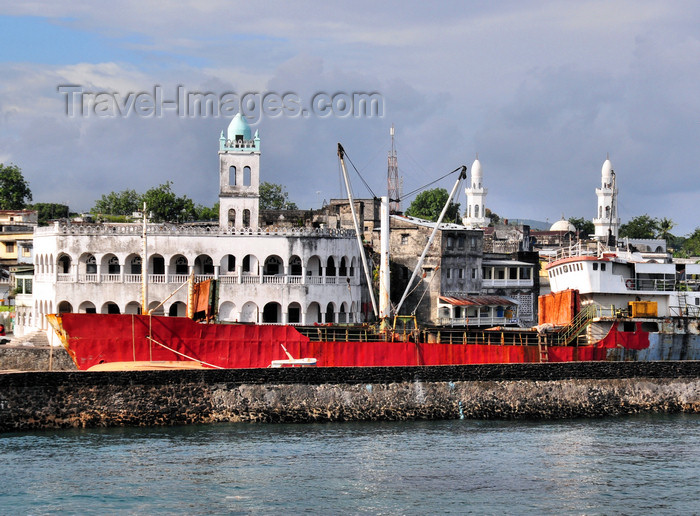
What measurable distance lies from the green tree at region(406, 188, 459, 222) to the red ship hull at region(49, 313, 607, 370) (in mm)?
82476

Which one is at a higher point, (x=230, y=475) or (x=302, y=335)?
(x=302, y=335)

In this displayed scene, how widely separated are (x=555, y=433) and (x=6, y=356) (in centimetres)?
3205

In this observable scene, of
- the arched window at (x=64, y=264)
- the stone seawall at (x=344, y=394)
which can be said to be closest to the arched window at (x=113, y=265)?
the arched window at (x=64, y=264)

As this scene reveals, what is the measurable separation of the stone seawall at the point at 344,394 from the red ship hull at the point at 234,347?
5807 millimetres

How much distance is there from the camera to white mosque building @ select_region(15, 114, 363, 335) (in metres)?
63.3

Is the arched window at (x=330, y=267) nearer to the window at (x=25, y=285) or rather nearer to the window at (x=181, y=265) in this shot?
the window at (x=181, y=265)

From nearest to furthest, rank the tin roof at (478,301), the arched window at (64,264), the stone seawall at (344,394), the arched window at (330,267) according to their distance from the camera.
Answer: the stone seawall at (344,394), the arched window at (64,264), the arched window at (330,267), the tin roof at (478,301)

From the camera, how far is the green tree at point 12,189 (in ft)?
373

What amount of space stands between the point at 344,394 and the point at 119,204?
7160 centimetres

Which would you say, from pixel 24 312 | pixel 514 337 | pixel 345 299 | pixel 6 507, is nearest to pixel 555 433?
pixel 514 337

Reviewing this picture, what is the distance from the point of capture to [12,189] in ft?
378

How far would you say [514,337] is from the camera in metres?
50.1

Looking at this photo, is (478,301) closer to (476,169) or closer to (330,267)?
(330,267)

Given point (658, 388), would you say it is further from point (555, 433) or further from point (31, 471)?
point (31, 471)
